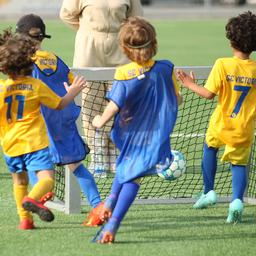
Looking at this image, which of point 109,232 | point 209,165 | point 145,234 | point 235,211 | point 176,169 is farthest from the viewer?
point 176,169

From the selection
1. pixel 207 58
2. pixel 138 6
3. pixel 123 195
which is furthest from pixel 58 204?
pixel 207 58

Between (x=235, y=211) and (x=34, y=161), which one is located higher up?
(x=34, y=161)

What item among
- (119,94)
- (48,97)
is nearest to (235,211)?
(119,94)

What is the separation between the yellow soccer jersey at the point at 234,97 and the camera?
7.75m

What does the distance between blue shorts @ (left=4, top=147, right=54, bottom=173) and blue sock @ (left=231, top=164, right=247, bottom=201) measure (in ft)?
5.03

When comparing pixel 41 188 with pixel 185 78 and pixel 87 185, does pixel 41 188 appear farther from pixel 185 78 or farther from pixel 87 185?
pixel 185 78

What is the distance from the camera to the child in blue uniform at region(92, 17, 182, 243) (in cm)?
704

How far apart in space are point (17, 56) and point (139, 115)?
0.96m

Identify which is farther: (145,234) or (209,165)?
(209,165)

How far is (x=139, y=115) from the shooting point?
7098mm

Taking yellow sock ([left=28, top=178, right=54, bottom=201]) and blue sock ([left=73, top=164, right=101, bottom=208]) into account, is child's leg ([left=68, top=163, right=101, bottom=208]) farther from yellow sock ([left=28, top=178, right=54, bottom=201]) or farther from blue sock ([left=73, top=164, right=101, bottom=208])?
yellow sock ([left=28, top=178, right=54, bottom=201])

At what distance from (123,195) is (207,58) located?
591 inches

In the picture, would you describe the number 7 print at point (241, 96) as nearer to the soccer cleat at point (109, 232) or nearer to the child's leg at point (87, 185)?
the child's leg at point (87, 185)

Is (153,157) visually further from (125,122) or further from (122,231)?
(122,231)
